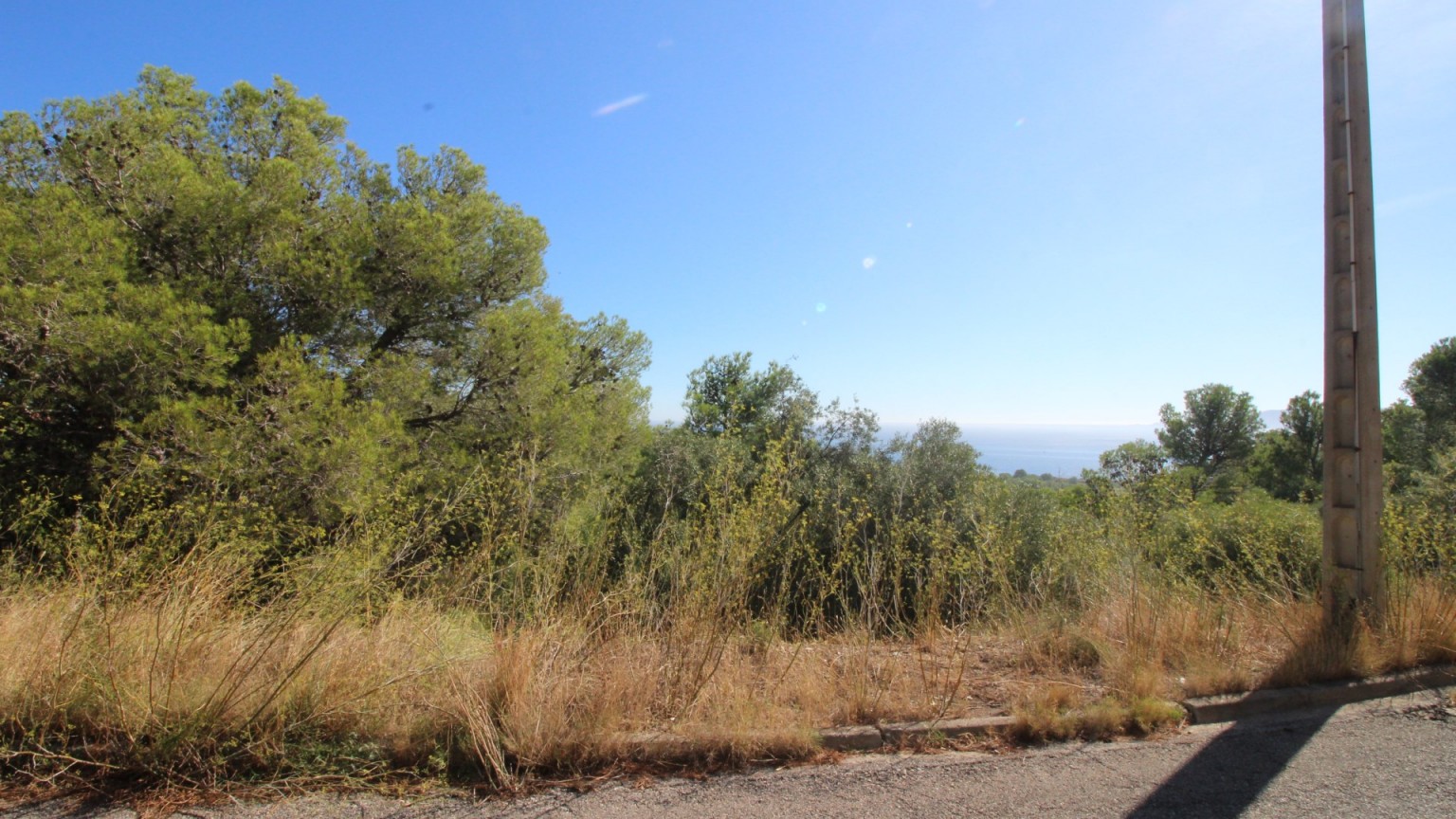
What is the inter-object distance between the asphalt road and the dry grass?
0.15 m

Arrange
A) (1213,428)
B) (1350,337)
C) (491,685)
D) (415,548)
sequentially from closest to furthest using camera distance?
(491,685) → (415,548) → (1350,337) → (1213,428)

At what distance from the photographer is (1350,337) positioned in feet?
13.4

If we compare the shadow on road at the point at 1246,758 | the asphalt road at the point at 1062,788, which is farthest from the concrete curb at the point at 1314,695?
the asphalt road at the point at 1062,788

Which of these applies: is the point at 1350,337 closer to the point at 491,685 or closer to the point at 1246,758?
the point at 1246,758

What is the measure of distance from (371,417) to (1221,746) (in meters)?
8.65

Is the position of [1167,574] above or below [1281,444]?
below

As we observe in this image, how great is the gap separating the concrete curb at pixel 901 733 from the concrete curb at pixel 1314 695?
1060 mm

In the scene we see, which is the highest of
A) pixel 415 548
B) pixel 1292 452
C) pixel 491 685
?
pixel 1292 452

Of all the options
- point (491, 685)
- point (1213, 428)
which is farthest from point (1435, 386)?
point (491, 685)

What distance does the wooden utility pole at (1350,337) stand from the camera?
3.95 m

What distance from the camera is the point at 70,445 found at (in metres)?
7.55

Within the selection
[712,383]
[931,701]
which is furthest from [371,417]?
[712,383]

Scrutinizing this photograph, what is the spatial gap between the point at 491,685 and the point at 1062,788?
2468 mm

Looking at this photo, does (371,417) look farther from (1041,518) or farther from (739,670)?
(1041,518)
